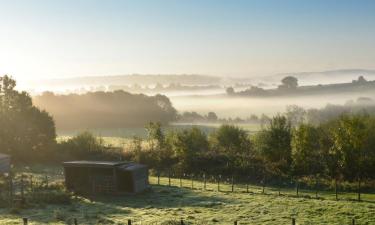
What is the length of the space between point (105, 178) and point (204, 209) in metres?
17.3

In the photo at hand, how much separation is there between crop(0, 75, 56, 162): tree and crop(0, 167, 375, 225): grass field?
40.8 m

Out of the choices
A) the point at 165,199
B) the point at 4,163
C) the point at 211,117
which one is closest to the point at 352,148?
the point at 165,199

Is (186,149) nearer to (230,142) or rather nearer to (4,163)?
(230,142)

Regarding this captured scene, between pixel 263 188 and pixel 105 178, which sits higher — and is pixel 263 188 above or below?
below

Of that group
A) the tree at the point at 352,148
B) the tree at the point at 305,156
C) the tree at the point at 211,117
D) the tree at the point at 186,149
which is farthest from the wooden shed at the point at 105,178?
the tree at the point at 211,117

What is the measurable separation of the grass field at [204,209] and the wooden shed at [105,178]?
1800mm

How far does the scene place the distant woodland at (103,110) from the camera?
150 meters

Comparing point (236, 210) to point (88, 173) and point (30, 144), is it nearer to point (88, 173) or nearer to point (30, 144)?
point (88, 173)

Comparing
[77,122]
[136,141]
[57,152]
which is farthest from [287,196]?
[77,122]

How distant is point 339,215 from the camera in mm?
41656

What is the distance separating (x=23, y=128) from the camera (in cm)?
9044

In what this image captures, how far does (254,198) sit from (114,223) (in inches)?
755

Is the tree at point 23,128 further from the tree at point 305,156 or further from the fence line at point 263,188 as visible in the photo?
the tree at point 305,156

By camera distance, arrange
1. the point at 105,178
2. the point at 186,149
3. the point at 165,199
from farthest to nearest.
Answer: the point at 186,149
the point at 105,178
the point at 165,199
